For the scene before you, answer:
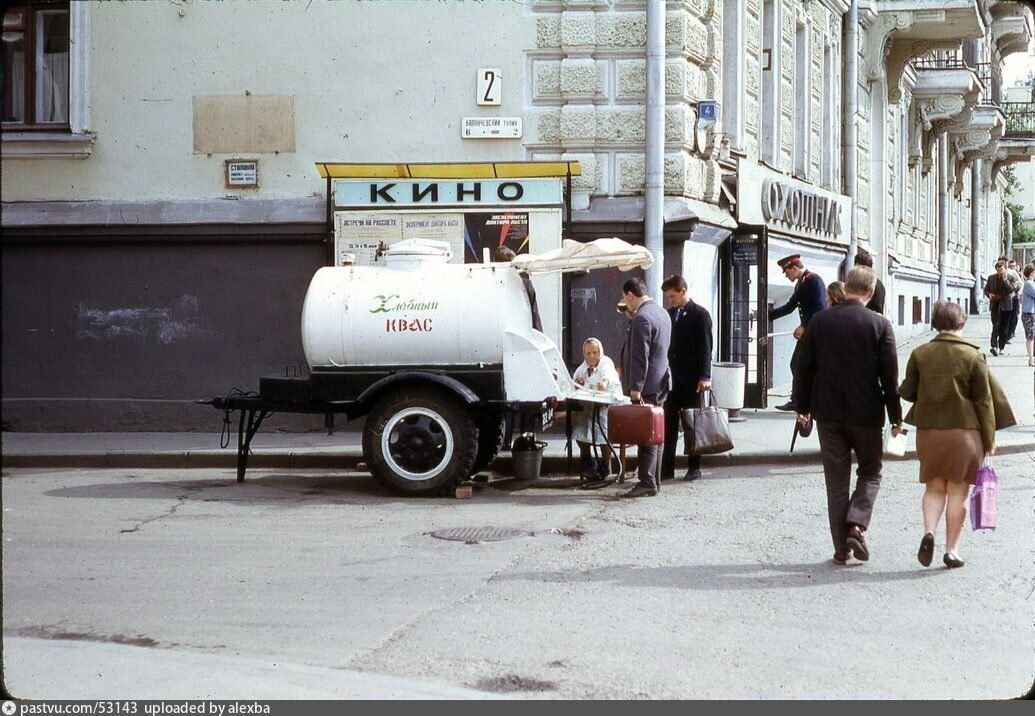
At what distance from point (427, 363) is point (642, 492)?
2.11 metres

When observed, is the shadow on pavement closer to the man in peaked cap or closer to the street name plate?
the man in peaked cap

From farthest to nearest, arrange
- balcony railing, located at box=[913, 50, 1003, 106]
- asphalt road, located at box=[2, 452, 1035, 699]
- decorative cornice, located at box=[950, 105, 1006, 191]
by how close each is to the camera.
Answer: decorative cornice, located at box=[950, 105, 1006, 191], balcony railing, located at box=[913, 50, 1003, 106], asphalt road, located at box=[2, 452, 1035, 699]

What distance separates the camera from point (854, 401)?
8.28 metres

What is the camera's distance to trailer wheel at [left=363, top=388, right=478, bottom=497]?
11398mm

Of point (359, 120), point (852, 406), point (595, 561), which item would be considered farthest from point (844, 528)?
point (359, 120)

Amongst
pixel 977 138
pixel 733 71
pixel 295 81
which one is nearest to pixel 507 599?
pixel 295 81

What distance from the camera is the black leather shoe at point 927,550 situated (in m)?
7.93

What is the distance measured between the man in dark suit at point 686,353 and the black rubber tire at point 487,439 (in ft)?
4.87

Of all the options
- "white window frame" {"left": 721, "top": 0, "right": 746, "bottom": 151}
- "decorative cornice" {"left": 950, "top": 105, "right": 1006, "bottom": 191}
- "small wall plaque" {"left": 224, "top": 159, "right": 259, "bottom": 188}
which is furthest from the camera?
"decorative cornice" {"left": 950, "top": 105, "right": 1006, "bottom": 191}

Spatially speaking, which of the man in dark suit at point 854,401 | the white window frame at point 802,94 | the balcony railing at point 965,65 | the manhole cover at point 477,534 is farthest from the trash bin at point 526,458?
the balcony railing at point 965,65

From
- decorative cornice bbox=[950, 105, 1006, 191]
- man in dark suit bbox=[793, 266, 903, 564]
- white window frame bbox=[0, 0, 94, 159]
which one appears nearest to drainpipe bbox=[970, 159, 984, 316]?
decorative cornice bbox=[950, 105, 1006, 191]

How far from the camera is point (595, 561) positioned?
27.5 feet

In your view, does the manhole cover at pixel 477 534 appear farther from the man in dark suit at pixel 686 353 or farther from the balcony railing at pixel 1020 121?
the balcony railing at pixel 1020 121

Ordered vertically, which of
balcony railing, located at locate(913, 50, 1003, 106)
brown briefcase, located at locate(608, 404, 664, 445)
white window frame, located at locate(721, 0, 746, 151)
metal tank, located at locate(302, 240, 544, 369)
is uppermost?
balcony railing, located at locate(913, 50, 1003, 106)
